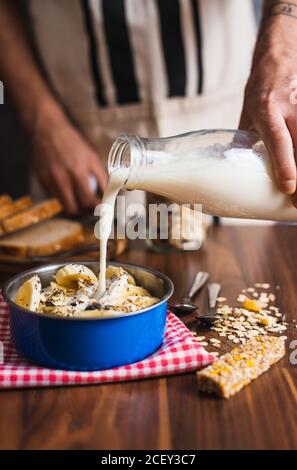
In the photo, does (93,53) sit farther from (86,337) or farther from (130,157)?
(86,337)

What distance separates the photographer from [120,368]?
0.93 meters

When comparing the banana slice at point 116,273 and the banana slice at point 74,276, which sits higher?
the banana slice at point 74,276

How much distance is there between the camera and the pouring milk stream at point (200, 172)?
3.27ft

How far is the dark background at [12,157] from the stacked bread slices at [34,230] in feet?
2.61

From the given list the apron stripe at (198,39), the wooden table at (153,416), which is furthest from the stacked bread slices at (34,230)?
the wooden table at (153,416)

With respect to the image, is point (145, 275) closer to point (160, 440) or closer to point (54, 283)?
point (54, 283)

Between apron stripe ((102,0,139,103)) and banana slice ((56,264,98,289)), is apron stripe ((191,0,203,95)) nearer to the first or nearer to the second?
apron stripe ((102,0,139,103))

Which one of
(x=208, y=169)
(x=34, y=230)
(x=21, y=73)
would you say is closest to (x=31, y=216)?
(x=34, y=230)

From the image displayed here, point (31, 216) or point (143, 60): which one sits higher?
point (143, 60)

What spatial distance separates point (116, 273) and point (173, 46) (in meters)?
0.89

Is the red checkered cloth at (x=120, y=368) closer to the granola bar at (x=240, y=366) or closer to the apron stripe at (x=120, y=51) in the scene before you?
the granola bar at (x=240, y=366)
